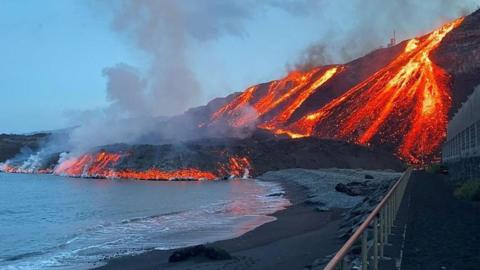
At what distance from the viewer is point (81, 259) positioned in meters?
23.2

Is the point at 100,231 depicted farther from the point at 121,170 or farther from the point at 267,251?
the point at 121,170

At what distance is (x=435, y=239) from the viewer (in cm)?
1462

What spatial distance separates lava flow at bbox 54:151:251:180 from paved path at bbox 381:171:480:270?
128173 mm

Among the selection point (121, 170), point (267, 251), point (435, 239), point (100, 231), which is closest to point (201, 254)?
Result: point (267, 251)

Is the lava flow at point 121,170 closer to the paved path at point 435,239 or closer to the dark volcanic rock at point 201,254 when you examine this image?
the dark volcanic rock at point 201,254

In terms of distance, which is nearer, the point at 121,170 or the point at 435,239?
the point at 435,239

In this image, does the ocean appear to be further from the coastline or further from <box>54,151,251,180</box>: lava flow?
<box>54,151,251,180</box>: lava flow

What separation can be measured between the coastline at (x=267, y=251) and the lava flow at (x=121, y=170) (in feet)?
392

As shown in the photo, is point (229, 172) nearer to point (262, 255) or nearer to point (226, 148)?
point (226, 148)

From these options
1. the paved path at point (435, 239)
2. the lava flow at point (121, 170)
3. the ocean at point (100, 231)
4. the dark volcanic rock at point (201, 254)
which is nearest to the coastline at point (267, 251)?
the dark volcanic rock at point (201, 254)

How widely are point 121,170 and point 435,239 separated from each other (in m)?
152

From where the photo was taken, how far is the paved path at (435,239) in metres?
11.4

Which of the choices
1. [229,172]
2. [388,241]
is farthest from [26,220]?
[229,172]

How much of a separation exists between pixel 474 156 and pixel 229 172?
120 meters
